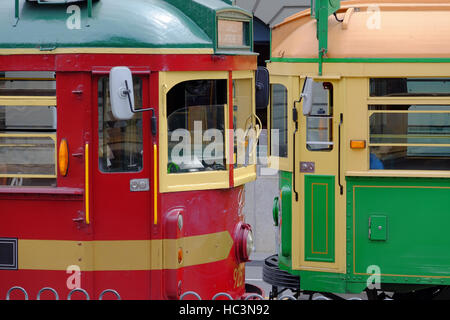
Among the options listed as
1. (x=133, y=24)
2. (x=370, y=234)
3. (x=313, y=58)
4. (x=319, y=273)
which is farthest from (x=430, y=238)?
(x=133, y=24)

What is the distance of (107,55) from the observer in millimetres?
7562

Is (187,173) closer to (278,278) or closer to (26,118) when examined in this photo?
(26,118)

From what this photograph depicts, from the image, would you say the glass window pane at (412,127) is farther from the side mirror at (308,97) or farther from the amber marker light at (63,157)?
the amber marker light at (63,157)

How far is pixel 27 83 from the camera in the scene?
7688mm

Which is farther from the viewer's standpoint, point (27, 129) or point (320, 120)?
point (320, 120)

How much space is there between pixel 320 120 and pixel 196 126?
1873 mm

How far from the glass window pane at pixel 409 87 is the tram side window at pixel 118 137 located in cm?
264

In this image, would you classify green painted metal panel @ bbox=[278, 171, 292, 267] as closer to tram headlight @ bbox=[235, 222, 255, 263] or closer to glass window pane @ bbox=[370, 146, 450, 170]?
glass window pane @ bbox=[370, 146, 450, 170]

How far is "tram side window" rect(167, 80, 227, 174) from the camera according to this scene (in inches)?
307

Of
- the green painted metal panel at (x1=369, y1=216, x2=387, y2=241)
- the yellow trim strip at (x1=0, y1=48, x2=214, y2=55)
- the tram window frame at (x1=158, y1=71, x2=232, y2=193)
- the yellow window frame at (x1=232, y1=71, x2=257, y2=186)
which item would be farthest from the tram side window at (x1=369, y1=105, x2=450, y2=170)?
the yellow trim strip at (x1=0, y1=48, x2=214, y2=55)

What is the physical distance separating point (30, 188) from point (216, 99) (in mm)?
1722

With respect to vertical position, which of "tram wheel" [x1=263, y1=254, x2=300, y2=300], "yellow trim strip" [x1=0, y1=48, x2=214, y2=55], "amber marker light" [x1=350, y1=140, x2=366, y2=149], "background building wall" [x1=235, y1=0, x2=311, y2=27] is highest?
"background building wall" [x1=235, y1=0, x2=311, y2=27]

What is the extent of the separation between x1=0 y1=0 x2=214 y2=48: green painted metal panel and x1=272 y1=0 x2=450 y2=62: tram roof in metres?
1.86

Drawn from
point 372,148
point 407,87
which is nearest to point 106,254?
point 372,148
